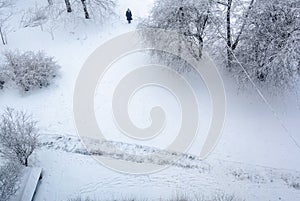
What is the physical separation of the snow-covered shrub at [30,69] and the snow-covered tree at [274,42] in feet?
31.2

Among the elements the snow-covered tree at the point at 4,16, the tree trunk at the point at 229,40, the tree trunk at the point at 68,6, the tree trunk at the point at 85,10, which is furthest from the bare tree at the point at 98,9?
the tree trunk at the point at 229,40

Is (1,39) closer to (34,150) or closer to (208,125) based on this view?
(34,150)

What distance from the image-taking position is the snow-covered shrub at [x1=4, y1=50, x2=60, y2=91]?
16.8 meters

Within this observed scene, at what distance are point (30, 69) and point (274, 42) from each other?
37.8 feet

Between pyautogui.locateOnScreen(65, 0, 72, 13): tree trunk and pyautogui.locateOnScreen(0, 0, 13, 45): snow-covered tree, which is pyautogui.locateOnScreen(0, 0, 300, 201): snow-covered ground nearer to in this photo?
pyautogui.locateOnScreen(65, 0, 72, 13): tree trunk

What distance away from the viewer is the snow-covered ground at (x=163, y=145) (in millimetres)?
13719

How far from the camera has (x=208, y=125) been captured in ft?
51.3

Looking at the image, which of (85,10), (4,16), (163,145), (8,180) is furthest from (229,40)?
(4,16)

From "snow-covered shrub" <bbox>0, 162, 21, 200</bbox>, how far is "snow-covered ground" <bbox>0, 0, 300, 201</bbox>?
1195 millimetres

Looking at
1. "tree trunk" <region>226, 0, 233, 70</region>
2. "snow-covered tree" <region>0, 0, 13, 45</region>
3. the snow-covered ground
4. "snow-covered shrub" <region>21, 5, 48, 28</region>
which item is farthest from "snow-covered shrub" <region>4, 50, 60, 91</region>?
"tree trunk" <region>226, 0, 233, 70</region>

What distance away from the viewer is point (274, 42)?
14586 mm

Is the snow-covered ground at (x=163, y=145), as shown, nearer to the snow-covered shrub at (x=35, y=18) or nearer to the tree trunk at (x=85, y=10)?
the tree trunk at (x=85, y=10)

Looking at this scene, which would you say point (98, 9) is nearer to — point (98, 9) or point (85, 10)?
point (98, 9)

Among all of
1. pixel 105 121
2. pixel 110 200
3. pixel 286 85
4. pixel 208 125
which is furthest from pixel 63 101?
pixel 286 85
